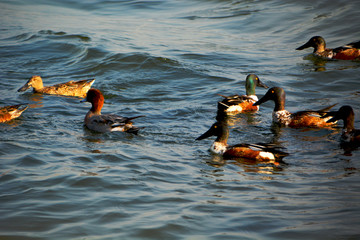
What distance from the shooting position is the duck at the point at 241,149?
7.37 meters

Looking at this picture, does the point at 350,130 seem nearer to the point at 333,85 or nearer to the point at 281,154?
the point at 281,154

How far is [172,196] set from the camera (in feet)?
19.0

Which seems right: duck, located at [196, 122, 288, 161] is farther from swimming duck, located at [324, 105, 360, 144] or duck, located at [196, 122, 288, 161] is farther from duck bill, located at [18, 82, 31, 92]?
duck bill, located at [18, 82, 31, 92]

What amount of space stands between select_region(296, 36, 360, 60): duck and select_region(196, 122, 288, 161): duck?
295 inches

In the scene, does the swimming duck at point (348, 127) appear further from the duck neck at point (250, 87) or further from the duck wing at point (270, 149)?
the duck neck at point (250, 87)

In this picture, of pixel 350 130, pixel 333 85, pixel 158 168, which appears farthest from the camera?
pixel 333 85

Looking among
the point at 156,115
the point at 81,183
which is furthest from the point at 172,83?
the point at 81,183

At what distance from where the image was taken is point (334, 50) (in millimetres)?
14414

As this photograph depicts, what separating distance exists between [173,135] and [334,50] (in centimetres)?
784

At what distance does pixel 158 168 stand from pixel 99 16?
49.7ft

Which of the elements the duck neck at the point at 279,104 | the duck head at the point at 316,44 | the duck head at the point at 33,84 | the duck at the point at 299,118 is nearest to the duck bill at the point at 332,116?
the duck at the point at 299,118

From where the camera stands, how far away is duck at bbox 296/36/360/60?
45.6 feet

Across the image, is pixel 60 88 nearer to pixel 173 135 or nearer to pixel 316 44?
pixel 173 135

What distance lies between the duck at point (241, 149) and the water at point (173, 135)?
7.9 inches
